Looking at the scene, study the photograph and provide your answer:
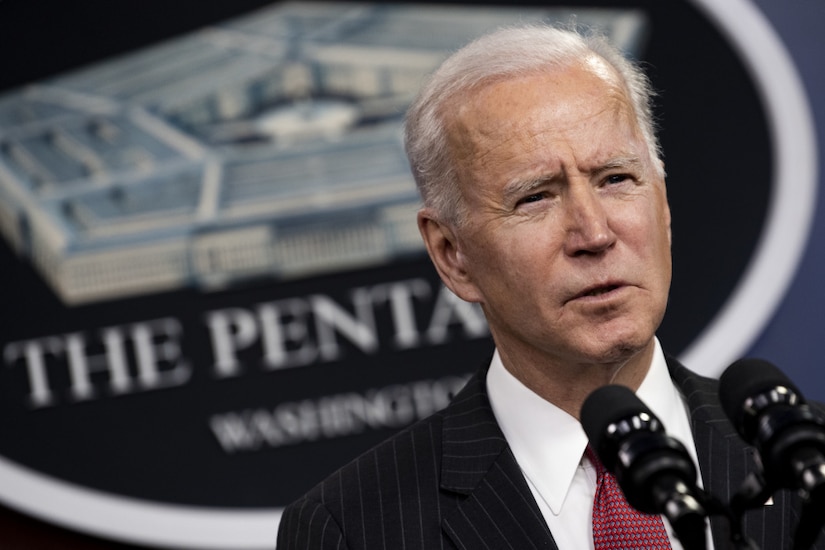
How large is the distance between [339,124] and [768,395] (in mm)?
1840

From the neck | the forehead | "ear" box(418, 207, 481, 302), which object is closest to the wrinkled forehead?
the forehead

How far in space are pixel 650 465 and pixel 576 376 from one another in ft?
1.57

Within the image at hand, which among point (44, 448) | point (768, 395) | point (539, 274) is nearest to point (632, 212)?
point (539, 274)

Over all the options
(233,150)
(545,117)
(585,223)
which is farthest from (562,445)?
(233,150)

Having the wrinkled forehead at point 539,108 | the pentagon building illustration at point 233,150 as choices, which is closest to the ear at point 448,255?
the wrinkled forehead at point 539,108

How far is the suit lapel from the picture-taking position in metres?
1.35

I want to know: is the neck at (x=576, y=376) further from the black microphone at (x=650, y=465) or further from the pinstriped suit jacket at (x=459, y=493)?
the black microphone at (x=650, y=465)

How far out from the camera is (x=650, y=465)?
36.0 inches

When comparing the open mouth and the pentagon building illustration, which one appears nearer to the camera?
the open mouth

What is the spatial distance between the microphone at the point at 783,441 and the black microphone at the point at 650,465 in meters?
0.06

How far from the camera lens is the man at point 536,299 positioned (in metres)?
1.32

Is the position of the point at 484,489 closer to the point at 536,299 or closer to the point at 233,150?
the point at 536,299

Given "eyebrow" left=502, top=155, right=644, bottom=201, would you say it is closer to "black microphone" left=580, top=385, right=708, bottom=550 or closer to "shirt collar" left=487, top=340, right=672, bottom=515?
"shirt collar" left=487, top=340, right=672, bottom=515

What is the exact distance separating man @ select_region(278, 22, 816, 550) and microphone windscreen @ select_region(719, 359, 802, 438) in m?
0.26
